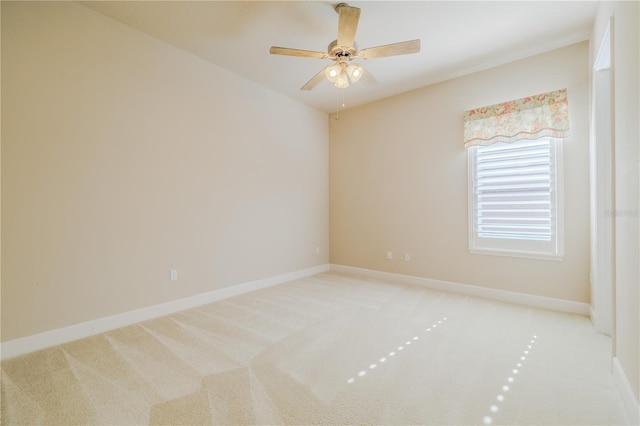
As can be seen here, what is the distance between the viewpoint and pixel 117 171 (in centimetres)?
271

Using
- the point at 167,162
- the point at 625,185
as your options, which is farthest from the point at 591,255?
the point at 167,162

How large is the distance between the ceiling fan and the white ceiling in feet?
1.31

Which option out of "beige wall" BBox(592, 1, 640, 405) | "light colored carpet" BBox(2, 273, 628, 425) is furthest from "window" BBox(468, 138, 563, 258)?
"beige wall" BBox(592, 1, 640, 405)

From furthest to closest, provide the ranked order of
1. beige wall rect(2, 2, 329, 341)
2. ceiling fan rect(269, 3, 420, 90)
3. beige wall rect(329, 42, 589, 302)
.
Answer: beige wall rect(329, 42, 589, 302)
beige wall rect(2, 2, 329, 341)
ceiling fan rect(269, 3, 420, 90)

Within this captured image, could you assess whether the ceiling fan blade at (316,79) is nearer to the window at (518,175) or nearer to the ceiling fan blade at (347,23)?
the ceiling fan blade at (347,23)

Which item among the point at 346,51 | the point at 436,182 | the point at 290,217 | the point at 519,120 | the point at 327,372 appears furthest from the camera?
the point at 290,217

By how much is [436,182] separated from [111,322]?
4.10 metres

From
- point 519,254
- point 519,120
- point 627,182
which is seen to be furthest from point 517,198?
point 627,182

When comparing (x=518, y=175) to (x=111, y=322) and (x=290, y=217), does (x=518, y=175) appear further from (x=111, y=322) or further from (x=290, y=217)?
(x=111, y=322)

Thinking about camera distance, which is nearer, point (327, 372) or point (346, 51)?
point (327, 372)

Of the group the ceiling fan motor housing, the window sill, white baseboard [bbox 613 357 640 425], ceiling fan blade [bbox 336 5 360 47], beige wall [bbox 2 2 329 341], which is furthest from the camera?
the window sill

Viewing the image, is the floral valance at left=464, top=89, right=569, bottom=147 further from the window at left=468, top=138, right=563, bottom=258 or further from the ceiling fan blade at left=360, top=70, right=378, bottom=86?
the ceiling fan blade at left=360, top=70, right=378, bottom=86

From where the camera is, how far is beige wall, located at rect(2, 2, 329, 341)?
2.23m

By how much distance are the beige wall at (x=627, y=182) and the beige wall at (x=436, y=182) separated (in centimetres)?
139
